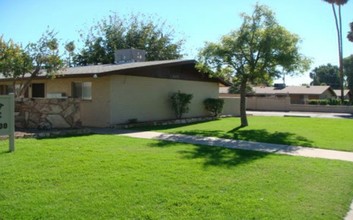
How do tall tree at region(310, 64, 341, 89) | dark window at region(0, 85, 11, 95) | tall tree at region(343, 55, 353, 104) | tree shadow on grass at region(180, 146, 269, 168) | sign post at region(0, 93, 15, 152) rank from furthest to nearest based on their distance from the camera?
tall tree at region(310, 64, 341, 89) < tall tree at region(343, 55, 353, 104) < dark window at region(0, 85, 11, 95) < tree shadow on grass at region(180, 146, 269, 168) < sign post at region(0, 93, 15, 152)

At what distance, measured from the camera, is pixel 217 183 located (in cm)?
652

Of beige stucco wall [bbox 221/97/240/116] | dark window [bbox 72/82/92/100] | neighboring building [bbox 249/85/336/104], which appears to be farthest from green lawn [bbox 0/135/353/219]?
neighboring building [bbox 249/85/336/104]

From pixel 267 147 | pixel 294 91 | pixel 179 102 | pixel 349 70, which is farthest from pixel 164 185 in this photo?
pixel 349 70

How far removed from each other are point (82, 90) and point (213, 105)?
9.32m

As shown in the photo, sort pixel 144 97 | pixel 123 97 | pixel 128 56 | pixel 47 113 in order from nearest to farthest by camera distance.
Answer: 1. pixel 47 113
2. pixel 123 97
3. pixel 144 97
4. pixel 128 56

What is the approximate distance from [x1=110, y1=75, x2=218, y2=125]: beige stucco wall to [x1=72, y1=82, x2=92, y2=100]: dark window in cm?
144

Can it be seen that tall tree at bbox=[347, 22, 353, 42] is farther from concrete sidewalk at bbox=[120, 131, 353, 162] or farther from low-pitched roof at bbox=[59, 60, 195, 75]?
concrete sidewalk at bbox=[120, 131, 353, 162]

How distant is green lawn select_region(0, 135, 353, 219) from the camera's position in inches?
198

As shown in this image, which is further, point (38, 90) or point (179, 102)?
point (179, 102)

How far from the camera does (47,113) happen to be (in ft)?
46.2

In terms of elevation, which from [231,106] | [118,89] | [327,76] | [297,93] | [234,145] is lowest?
[234,145]

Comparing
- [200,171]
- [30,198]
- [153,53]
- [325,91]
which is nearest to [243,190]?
[200,171]

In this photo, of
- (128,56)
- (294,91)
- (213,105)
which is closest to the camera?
(213,105)

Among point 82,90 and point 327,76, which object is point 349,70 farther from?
point 327,76
